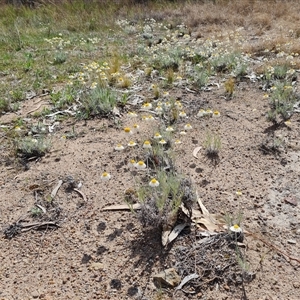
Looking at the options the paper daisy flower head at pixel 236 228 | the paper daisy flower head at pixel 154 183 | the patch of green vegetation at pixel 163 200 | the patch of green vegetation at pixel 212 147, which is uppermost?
the paper daisy flower head at pixel 154 183

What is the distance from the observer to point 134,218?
282cm

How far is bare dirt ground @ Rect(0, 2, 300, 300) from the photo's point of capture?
7.57ft

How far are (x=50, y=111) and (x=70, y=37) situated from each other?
4650mm

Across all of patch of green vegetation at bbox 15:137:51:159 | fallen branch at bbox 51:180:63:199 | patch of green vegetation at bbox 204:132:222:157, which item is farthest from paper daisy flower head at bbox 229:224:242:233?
patch of green vegetation at bbox 15:137:51:159

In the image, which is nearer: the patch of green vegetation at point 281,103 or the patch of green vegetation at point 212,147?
the patch of green vegetation at point 212,147

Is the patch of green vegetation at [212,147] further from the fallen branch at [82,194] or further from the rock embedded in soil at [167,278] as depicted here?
the rock embedded in soil at [167,278]

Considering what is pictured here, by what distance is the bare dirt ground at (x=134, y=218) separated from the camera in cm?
231

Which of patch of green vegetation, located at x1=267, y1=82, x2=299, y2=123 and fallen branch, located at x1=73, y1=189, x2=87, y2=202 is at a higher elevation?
patch of green vegetation, located at x1=267, y1=82, x2=299, y2=123

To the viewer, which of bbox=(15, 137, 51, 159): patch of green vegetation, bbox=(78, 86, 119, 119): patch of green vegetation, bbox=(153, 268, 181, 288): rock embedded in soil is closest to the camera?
bbox=(153, 268, 181, 288): rock embedded in soil

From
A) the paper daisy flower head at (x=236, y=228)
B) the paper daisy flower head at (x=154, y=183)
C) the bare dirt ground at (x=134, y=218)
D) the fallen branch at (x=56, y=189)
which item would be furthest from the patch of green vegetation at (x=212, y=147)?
the fallen branch at (x=56, y=189)

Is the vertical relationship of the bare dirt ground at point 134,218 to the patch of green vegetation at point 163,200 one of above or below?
below

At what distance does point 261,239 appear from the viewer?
255 centimetres

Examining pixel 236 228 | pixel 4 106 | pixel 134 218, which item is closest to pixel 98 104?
pixel 4 106

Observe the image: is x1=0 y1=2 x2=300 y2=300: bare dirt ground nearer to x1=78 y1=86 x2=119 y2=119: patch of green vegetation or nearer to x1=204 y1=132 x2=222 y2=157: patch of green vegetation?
x1=204 y1=132 x2=222 y2=157: patch of green vegetation
